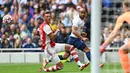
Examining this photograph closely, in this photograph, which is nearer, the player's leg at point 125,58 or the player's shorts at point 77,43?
the player's leg at point 125,58

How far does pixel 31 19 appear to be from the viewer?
76.9 ft

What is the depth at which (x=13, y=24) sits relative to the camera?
23.4 meters

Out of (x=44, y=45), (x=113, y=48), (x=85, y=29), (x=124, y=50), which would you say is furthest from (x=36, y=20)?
(x=124, y=50)

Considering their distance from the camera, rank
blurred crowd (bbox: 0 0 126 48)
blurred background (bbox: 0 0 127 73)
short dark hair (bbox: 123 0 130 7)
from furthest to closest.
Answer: blurred crowd (bbox: 0 0 126 48) → blurred background (bbox: 0 0 127 73) → short dark hair (bbox: 123 0 130 7)

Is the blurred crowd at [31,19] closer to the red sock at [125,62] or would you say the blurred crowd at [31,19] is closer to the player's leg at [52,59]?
the player's leg at [52,59]

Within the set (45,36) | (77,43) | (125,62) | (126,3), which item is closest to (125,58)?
(125,62)

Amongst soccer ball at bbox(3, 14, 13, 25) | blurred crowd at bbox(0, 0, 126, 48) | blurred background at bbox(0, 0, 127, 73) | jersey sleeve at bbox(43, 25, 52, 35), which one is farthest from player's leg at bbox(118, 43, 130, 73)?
soccer ball at bbox(3, 14, 13, 25)

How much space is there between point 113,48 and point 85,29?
1.69 metres

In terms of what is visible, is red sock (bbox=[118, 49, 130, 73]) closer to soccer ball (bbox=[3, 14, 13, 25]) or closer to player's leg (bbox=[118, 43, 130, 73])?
player's leg (bbox=[118, 43, 130, 73])

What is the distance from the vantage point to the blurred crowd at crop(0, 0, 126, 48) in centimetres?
2258

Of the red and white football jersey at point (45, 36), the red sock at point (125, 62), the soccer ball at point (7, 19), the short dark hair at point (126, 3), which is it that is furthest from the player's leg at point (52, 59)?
the soccer ball at point (7, 19)

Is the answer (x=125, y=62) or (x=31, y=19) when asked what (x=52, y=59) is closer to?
(x=125, y=62)

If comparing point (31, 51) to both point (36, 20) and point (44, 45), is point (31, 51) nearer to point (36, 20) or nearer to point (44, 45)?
point (36, 20)

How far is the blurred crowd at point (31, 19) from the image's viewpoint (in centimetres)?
2258
